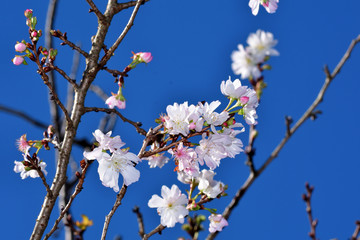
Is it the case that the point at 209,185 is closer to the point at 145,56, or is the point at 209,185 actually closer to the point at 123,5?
the point at 145,56

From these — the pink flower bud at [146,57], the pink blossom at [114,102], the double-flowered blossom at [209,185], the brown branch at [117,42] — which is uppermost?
the brown branch at [117,42]

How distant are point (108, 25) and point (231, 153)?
81 cm

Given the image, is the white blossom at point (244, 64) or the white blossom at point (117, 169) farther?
the white blossom at point (244, 64)

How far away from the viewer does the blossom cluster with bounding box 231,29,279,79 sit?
3021 mm

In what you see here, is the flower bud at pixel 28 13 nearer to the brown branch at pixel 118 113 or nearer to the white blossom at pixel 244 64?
the brown branch at pixel 118 113

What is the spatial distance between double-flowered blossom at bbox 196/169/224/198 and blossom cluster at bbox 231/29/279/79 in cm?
111

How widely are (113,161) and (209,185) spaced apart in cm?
46

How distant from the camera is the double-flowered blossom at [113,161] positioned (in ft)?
5.52

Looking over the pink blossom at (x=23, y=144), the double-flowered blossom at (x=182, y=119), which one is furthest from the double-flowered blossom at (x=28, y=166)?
the double-flowered blossom at (x=182, y=119)

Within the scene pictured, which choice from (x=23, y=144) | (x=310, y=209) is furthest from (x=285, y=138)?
(x=23, y=144)

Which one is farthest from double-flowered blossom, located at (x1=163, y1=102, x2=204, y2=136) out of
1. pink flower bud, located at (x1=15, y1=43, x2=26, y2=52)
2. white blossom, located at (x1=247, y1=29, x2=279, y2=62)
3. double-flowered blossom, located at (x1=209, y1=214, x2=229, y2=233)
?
white blossom, located at (x1=247, y1=29, x2=279, y2=62)

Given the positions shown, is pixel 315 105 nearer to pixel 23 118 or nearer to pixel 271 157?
pixel 271 157

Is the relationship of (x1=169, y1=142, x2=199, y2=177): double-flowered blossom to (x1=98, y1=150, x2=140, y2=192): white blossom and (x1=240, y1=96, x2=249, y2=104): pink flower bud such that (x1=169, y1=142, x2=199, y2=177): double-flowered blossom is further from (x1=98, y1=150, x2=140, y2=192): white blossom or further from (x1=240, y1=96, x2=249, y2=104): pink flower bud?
(x1=240, y1=96, x2=249, y2=104): pink flower bud

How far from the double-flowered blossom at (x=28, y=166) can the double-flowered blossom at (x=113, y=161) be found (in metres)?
0.33
